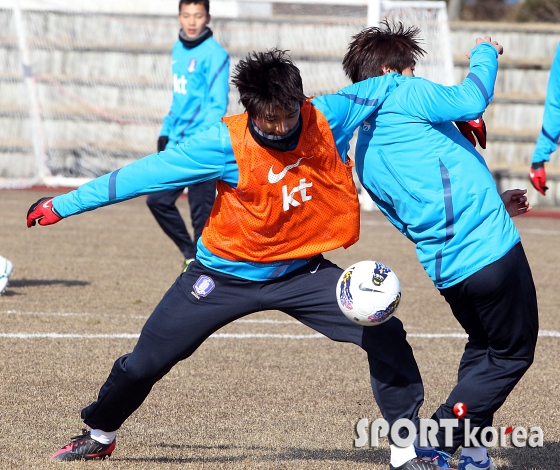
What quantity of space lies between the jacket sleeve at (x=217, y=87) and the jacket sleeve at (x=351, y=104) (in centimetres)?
500

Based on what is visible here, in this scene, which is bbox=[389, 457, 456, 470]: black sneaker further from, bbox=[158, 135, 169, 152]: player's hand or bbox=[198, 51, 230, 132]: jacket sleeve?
bbox=[158, 135, 169, 152]: player's hand

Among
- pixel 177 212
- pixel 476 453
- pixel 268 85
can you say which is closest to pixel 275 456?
pixel 476 453

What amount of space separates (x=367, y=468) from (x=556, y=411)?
1473 mm

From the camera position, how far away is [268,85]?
3.71 m

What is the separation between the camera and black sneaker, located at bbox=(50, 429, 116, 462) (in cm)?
418

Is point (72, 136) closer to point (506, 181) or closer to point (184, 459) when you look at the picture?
point (506, 181)

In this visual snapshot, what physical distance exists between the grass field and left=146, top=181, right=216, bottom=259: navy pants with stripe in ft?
1.32

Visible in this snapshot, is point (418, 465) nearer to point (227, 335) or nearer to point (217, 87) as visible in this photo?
point (227, 335)

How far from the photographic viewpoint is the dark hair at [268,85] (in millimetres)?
3701

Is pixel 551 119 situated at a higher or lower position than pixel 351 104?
lower

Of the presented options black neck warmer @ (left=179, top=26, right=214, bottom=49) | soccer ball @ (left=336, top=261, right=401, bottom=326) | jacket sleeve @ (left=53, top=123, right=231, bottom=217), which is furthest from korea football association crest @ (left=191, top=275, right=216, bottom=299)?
black neck warmer @ (left=179, top=26, right=214, bottom=49)

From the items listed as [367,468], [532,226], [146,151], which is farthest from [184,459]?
[146,151]

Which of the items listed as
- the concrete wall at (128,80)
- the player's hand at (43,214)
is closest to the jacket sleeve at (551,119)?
the player's hand at (43,214)

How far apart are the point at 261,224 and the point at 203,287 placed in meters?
0.39
